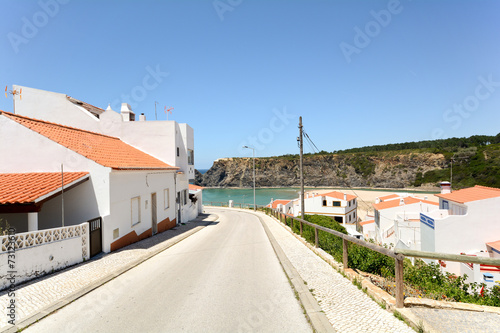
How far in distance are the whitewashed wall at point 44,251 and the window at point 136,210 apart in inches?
152

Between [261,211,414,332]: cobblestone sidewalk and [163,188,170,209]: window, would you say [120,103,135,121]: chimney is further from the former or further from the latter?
[261,211,414,332]: cobblestone sidewalk

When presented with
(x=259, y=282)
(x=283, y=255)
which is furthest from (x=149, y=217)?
(x=259, y=282)

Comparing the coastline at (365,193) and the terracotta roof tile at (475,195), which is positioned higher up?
the terracotta roof tile at (475,195)

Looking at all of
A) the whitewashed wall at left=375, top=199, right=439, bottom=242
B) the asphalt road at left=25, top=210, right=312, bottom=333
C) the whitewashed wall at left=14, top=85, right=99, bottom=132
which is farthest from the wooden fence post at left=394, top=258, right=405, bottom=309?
the whitewashed wall at left=375, top=199, right=439, bottom=242

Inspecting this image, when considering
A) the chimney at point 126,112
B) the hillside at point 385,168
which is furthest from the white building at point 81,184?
the hillside at point 385,168

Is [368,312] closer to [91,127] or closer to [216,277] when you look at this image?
[216,277]

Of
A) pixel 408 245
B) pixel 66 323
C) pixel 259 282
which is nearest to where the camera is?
pixel 66 323

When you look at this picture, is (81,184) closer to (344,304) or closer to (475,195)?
(344,304)

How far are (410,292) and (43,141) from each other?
13.2 meters

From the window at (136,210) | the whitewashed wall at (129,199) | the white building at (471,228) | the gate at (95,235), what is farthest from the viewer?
the white building at (471,228)

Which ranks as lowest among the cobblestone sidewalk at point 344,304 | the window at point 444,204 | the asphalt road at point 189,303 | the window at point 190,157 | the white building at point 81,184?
the window at point 444,204

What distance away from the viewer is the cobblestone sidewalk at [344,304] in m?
4.10

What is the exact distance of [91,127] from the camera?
20297mm

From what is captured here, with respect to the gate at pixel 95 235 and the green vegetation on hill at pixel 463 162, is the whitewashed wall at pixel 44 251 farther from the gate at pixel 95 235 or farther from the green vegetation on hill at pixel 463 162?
the green vegetation on hill at pixel 463 162
